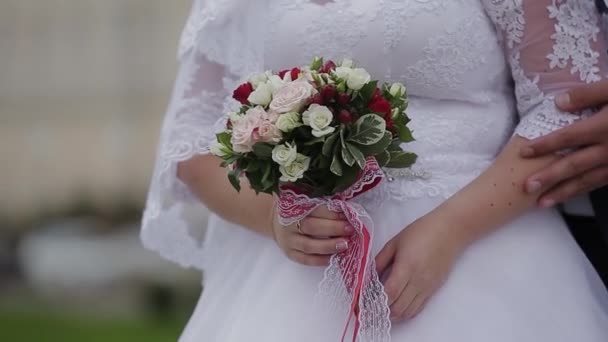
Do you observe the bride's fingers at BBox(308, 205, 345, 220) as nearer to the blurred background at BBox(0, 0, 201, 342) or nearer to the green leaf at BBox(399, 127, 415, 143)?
the green leaf at BBox(399, 127, 415, 143)

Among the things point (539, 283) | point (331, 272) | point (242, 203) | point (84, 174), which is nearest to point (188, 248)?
point (242, 203)

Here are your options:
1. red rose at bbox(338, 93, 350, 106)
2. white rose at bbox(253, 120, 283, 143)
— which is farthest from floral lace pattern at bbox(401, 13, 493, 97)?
white rose at bbox(253, 120, 283, 143)

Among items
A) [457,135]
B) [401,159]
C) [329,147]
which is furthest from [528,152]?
[329,147]

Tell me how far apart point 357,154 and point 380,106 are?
0.35 ft

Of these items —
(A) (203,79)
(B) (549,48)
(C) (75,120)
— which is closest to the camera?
(B) (549,48)

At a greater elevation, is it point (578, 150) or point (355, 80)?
point (355, 80)

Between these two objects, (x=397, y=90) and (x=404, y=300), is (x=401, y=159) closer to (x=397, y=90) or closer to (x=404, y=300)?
(x=397, y=90)

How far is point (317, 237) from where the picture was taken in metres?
2.27

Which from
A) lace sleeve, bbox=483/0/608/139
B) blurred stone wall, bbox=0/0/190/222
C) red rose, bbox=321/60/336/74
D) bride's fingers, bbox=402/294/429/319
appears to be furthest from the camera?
blurred stone wall, bbox=0/0/190/222

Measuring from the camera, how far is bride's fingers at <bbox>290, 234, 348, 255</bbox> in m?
2.23

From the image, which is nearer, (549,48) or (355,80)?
(355,80)

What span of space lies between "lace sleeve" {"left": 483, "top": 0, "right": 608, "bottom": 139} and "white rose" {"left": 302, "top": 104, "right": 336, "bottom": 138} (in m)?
0.54

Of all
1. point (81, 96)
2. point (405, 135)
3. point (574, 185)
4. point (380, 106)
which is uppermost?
point (380, 106)

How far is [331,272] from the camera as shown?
2270 millimetres
